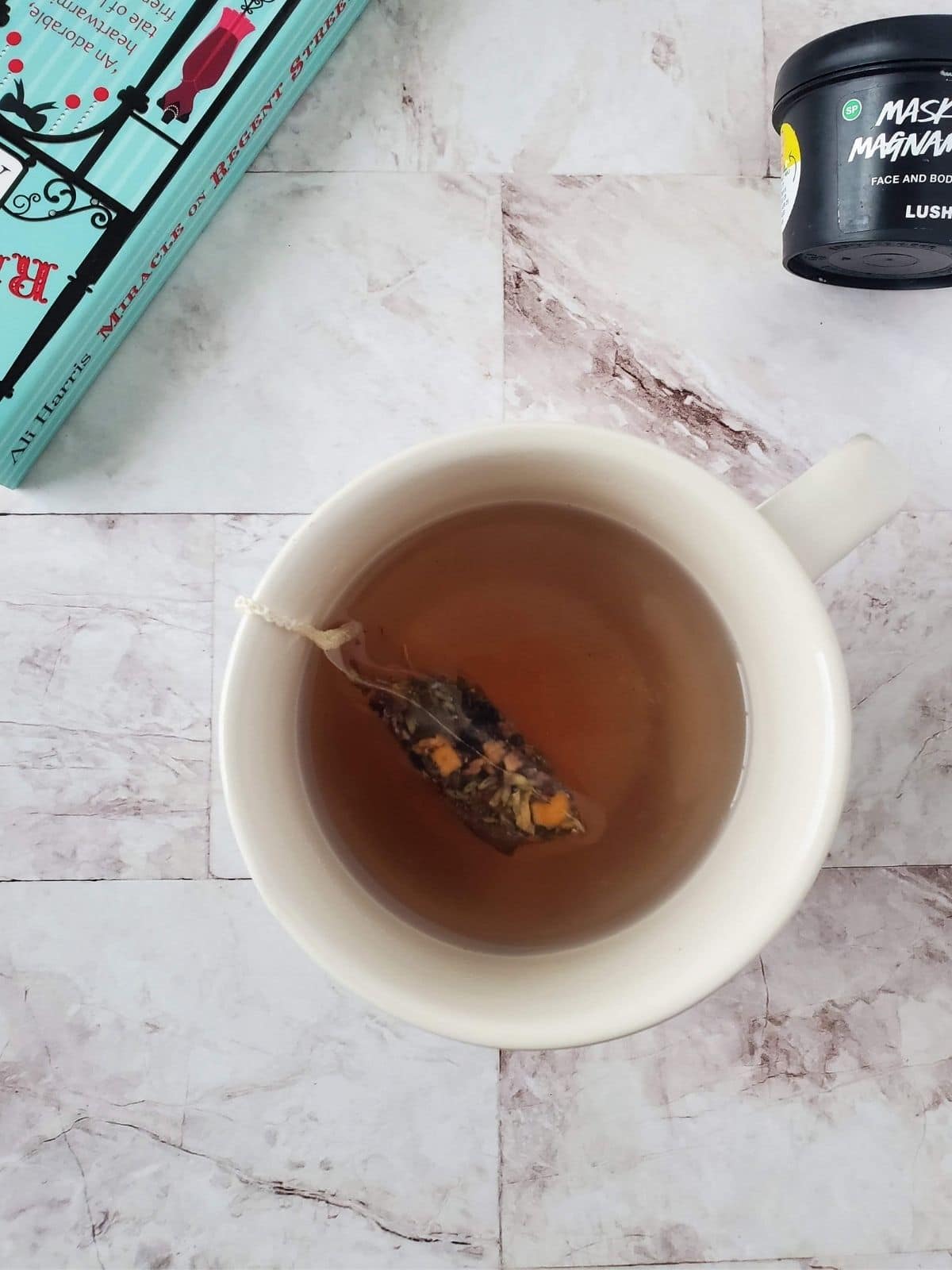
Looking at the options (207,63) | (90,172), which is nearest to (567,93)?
(207,63)

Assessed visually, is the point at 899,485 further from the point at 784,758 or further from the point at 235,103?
the point at 235,103

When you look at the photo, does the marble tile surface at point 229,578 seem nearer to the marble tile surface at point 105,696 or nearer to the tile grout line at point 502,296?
the marble tile surface at point 105,696

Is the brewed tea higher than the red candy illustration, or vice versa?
the red candy illustration

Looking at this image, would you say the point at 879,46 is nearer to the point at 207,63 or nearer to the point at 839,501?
the point at 839,501

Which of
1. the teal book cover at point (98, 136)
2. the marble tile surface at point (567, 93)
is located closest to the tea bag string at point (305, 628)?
the teal book cover at point (98, 136)

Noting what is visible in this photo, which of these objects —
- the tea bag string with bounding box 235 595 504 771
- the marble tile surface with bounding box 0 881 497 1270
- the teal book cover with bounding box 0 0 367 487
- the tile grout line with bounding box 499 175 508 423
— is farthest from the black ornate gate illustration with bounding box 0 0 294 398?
the marble tile surface with bounding box 0 881 497 1270

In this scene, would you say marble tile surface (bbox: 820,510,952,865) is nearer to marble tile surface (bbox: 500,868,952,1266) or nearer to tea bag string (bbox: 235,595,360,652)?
marble tile surface (bbox: 500,868,952,1266)
